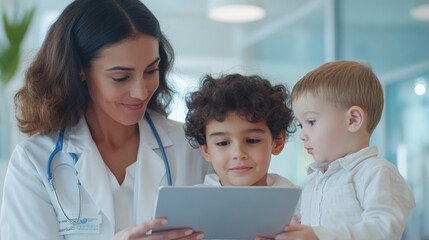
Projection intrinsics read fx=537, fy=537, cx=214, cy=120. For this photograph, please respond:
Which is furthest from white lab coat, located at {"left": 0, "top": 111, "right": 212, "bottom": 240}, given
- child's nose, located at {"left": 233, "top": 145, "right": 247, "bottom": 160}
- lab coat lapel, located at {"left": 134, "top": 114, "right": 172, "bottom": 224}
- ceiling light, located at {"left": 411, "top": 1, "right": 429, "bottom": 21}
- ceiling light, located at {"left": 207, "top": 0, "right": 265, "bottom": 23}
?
ceiling light, located at {"left": 207, "top": 0, "right": 265, "bottom": 23}

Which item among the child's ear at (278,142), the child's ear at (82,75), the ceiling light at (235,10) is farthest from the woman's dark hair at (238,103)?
the ceiling light at (235,10)

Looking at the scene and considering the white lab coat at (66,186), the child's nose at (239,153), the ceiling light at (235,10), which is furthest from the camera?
the ceiling light at (235,10)

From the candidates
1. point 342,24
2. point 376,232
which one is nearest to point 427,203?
point 342,24

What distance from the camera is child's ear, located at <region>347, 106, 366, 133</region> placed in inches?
57.5

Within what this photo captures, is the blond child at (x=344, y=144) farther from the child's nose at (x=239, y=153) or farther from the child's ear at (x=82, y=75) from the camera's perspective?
the child's ear at (x=82, y=75)

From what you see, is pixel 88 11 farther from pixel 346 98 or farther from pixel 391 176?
pixel 391 176

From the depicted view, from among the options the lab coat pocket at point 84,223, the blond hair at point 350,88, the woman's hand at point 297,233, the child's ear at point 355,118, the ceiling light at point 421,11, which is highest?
the ceiling light at point 421,11

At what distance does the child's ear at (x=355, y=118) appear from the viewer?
1.46 m

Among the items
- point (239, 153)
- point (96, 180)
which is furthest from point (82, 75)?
point (239, 153)

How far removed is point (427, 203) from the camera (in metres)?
3.28

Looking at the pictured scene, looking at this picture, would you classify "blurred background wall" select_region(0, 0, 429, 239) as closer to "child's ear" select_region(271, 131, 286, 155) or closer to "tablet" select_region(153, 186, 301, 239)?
"child's ear" select_region(271, 131, 286, 155)

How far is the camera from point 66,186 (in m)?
1.75

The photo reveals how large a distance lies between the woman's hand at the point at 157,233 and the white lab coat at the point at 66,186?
1.25 feet

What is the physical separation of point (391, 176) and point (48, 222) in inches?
41.2
